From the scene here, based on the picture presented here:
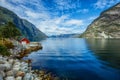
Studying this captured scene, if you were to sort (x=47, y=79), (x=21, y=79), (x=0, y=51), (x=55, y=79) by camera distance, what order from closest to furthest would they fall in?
(x=21, y=79), (x=47, y=79), (x=55, y=79), (x=0, y=51)

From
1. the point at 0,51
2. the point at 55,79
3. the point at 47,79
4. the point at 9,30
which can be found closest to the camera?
the point at 47,79

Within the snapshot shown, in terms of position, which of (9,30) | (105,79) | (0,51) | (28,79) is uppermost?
(9,30)

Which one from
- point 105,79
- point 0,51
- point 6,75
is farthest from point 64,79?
point 0,51

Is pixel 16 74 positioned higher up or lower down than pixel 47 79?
higher up

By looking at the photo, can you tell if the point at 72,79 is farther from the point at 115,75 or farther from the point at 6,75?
the point at 6,75

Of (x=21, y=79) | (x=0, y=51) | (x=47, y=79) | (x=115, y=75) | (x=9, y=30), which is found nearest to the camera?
(x=21, y=79)

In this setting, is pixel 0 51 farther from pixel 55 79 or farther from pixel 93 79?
pixel 93 79

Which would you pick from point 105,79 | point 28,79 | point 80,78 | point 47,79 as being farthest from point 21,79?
point 105,79

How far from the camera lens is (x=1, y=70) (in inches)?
1025

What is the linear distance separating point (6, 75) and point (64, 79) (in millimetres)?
14156

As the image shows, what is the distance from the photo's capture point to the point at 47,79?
3312 cm

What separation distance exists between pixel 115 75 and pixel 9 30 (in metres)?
86.7

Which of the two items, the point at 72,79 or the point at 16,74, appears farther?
the point at 72,79

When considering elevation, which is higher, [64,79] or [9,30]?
[9,30]
